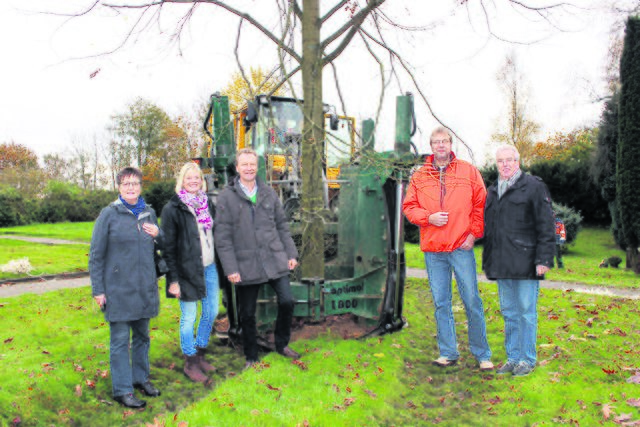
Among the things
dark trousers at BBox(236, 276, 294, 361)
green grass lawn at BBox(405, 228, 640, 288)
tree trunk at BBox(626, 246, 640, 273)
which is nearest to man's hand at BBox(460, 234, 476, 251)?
dark trousers at BBox(236, 276, 294, 361)

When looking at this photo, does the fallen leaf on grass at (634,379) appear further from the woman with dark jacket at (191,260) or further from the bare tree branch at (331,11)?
the bare tree branch at (331,11)

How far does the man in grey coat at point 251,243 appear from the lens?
16.2 feet

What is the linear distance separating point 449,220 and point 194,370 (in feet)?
9.51

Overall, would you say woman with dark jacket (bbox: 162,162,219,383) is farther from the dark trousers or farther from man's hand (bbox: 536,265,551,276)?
man's hand (bbox: 536,265,551,276)

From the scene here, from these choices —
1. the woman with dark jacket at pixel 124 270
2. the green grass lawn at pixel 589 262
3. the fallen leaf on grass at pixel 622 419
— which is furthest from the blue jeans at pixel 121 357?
the green grass lawn at pixel 589 262

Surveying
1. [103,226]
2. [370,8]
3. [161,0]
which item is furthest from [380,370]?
[161,0]

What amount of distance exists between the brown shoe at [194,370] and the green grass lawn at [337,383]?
94mm

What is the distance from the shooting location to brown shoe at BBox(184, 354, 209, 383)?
5.05 metres

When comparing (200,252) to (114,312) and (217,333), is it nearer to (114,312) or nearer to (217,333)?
(114,312)

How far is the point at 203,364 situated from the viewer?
528 cm

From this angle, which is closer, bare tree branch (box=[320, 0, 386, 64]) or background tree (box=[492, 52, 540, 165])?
bare tree branch (box=[320, 0, 386, 64])

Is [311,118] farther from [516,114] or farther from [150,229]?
[516,114]

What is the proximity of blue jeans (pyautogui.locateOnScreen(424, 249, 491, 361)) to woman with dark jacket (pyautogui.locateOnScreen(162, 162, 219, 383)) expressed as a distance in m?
2.20

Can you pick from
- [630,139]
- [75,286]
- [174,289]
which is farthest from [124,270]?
[630,139]
